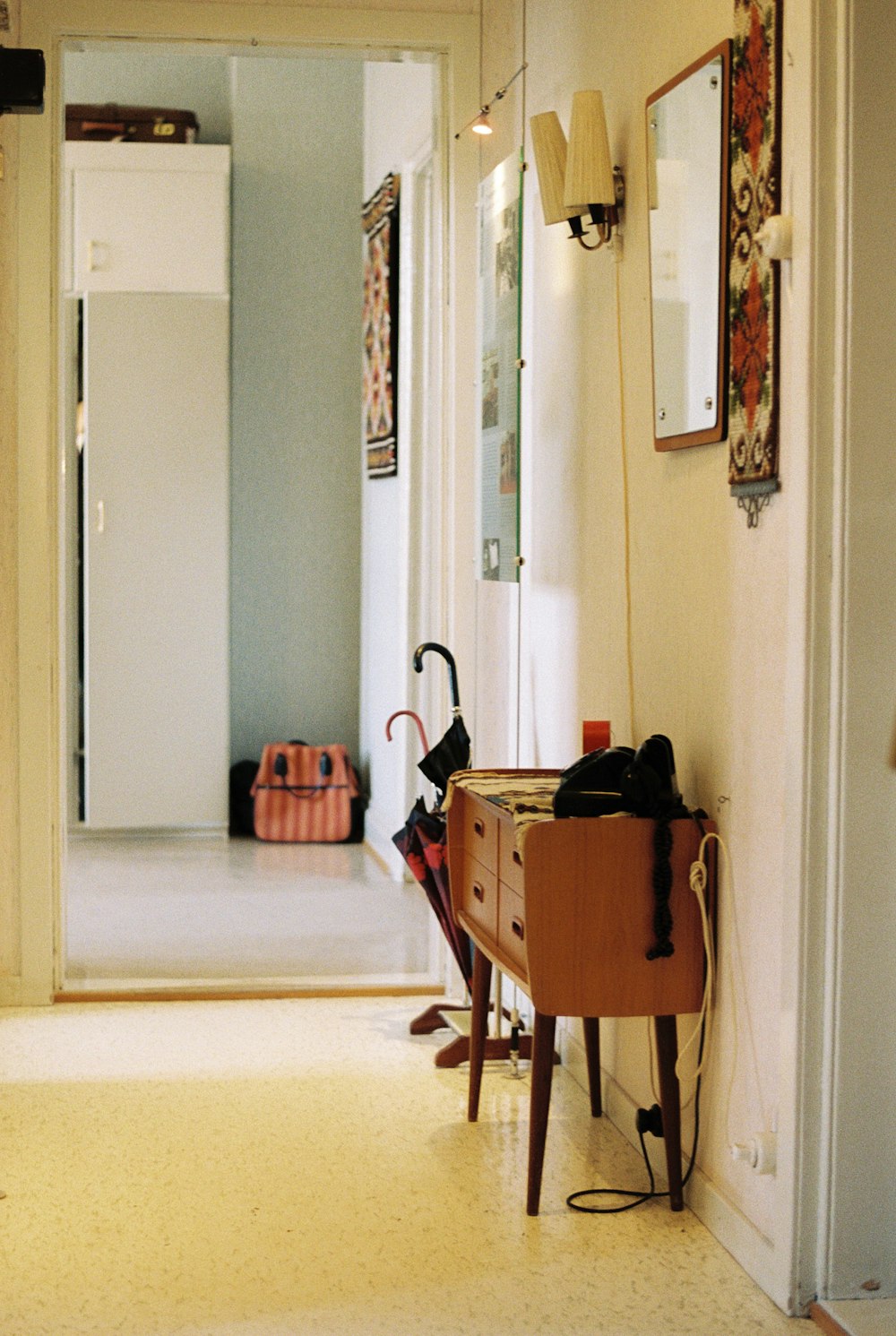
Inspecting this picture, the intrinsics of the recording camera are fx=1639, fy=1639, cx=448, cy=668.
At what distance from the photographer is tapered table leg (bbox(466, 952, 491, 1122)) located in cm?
348

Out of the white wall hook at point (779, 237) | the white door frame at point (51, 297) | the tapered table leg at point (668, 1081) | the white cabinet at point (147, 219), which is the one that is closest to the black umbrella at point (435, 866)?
the white door frame at point (51, 297)

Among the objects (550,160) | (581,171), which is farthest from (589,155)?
(550,160)

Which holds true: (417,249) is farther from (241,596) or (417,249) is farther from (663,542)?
(663,542)

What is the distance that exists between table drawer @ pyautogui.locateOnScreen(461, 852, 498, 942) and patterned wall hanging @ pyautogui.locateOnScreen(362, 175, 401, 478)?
2.97 m

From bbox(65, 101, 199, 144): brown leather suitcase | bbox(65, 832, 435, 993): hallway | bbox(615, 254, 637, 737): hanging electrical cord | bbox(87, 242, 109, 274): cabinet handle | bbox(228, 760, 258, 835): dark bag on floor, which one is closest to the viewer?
bbox(615, 254, 637, 737): hanging electrical cord

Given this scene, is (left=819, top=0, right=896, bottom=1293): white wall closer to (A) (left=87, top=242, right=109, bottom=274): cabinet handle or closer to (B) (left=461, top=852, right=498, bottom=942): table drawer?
(B) (left=461, top=852, right=498, bottom=942): table drawer

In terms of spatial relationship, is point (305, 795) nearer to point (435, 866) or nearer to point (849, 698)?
point (435, 866)

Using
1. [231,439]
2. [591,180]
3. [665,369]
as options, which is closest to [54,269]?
[591,180]

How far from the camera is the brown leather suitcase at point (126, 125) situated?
675cm

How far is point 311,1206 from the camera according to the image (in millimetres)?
3035

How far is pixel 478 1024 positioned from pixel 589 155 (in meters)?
1.81

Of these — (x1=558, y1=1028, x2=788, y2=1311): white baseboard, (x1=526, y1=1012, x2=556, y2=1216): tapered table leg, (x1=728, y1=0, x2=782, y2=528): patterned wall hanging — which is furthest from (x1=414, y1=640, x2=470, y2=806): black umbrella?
(x1=728, y1=0, x2=782, y2=528): patterned wall hanging

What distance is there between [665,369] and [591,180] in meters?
0.49

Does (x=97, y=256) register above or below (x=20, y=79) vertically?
above
